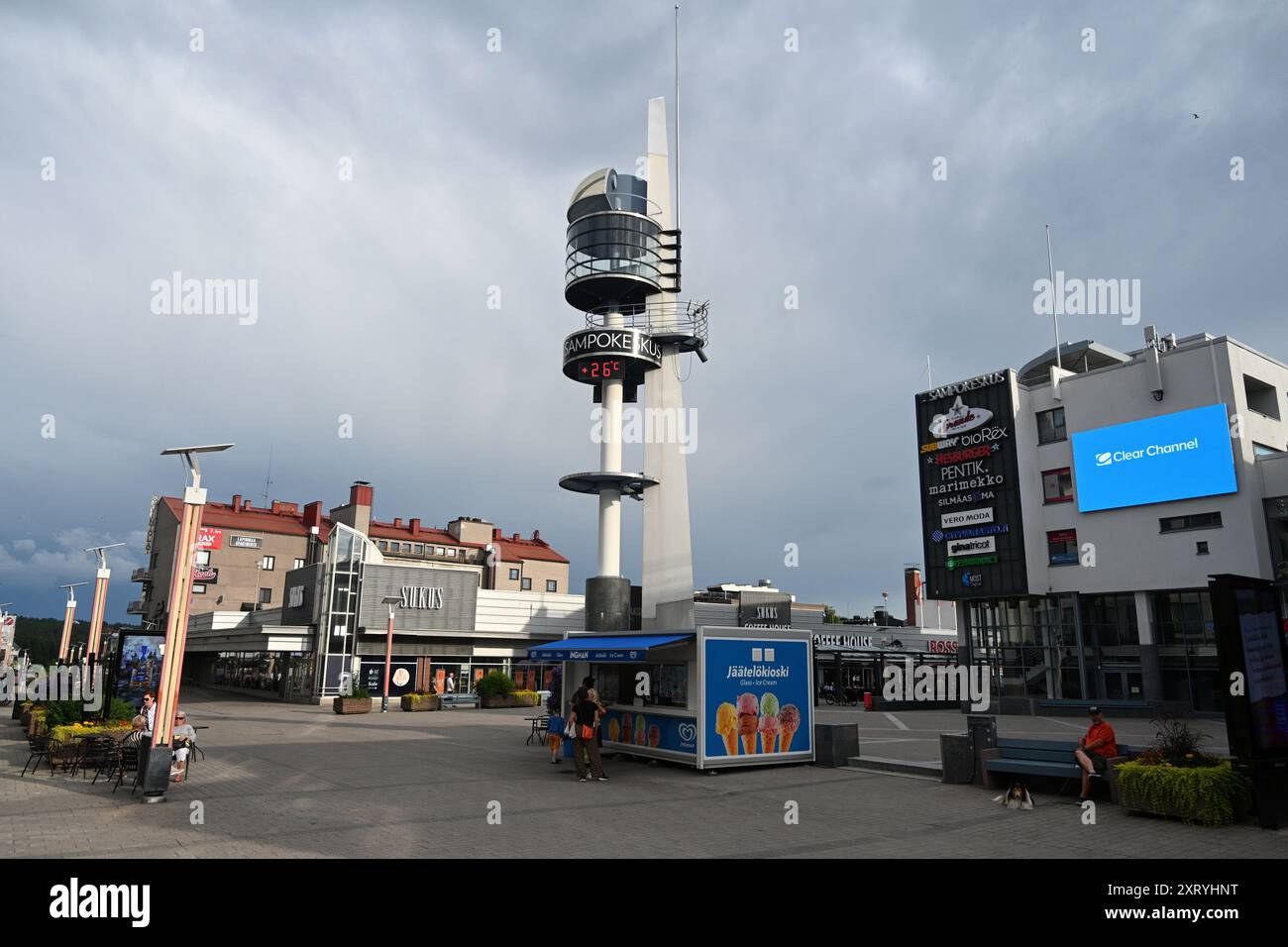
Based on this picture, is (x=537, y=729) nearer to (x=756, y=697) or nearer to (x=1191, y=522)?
(x=756, y=697)

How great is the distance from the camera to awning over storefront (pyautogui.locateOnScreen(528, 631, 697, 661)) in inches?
669

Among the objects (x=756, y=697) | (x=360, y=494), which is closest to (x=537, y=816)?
(x=756, y=697)

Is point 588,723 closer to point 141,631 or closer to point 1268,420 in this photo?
point 141,631

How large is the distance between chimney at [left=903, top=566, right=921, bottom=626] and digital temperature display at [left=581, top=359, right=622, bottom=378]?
140ft

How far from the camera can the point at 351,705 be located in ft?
117

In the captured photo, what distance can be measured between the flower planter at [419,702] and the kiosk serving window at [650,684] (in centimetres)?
2110

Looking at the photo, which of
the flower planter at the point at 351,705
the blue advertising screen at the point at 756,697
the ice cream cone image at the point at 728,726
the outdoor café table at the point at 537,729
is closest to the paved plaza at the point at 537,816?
the ice cream cone image at the point at 728,726

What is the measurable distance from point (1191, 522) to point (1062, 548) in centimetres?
640

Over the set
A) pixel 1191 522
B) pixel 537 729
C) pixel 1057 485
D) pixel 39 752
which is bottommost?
pixel 537 729

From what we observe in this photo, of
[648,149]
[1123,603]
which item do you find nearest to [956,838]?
[1123,603]

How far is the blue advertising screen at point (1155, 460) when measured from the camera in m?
36.5

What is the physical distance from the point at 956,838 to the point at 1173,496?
34.1 m

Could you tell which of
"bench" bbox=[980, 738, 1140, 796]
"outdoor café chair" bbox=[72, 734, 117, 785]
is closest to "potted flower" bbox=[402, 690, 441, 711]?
"outdoor café chair" bbox=[72, 734, 117, 785]
